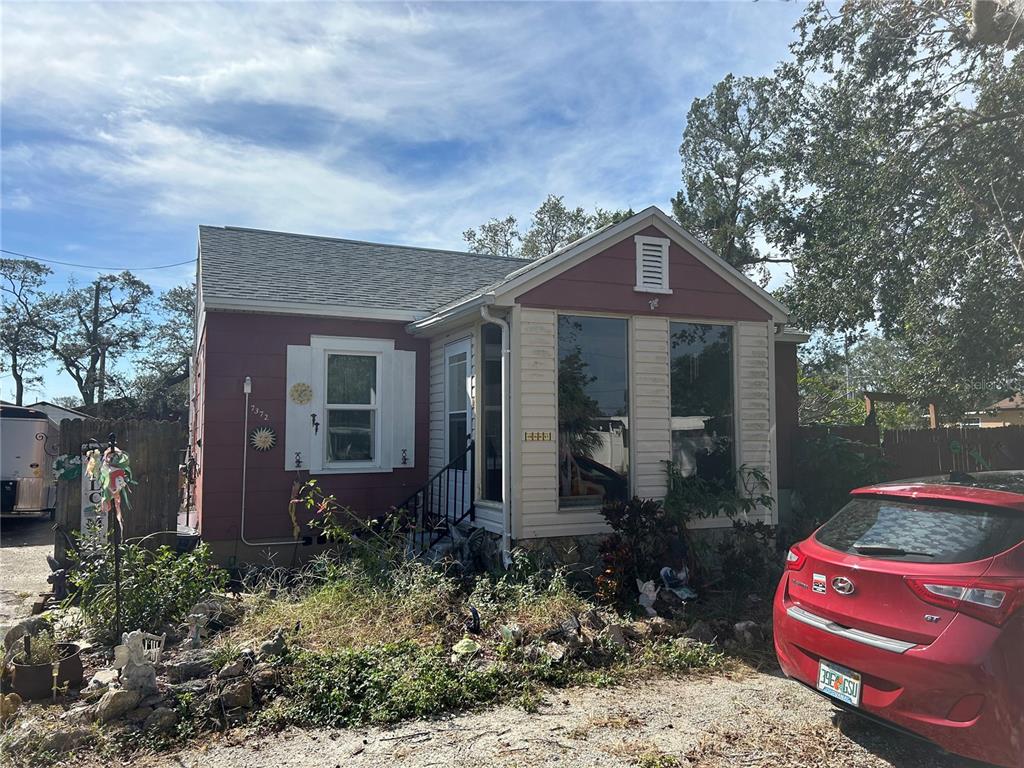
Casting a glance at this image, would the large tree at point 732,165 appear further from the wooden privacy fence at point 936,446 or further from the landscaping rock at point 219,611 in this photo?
the landscaping rock at point 219,611

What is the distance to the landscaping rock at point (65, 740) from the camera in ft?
12.3

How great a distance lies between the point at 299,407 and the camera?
8797 millimetres

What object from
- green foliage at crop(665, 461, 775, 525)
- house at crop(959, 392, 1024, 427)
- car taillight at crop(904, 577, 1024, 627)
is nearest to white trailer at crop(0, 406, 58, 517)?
green foliage at crop(665, 461, 775, 525)

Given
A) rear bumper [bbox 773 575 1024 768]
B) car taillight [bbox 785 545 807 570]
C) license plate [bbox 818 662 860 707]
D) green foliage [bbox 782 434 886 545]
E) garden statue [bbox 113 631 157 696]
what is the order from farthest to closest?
green foliage [bbox 782 434 886 545] < car taillight [bbox 785 545 807 570] < garden statue [bbox 113 631 157 696] < license plate [bbox 818 662 860 707] < rear bumper [bbox 773 575 1024 768]

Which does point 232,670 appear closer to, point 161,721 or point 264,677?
point 264,677

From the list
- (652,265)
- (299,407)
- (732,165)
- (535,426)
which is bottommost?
(535,426)

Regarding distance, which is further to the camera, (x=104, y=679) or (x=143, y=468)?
(x=143, y=468)

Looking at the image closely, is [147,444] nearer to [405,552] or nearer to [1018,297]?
[405,552]

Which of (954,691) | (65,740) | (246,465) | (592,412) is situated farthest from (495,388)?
(954,691)

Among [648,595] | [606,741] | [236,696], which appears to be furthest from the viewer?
[648,595]

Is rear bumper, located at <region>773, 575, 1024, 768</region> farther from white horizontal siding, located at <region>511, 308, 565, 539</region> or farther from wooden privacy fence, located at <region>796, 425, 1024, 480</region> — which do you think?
wooden privacy fence, located at <region>796, 425, 1024, 480</region>

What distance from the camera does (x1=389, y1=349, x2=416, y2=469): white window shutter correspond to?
9359 millimetres

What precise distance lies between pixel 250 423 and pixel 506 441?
3.53m

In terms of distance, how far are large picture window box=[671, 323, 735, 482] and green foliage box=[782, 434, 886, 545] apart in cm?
220
